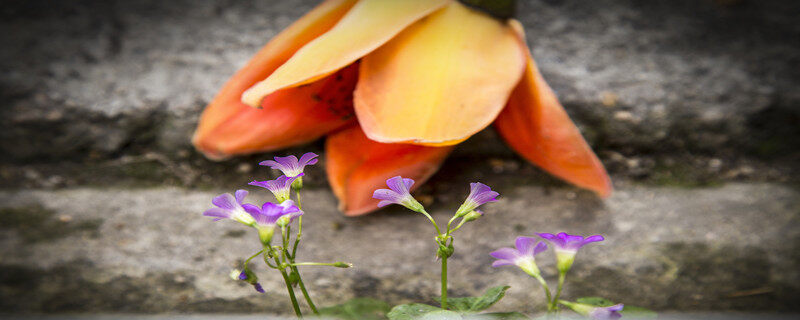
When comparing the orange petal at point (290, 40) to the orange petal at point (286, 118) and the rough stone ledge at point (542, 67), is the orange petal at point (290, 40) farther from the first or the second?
the rough stone ledge at point (542, 67)

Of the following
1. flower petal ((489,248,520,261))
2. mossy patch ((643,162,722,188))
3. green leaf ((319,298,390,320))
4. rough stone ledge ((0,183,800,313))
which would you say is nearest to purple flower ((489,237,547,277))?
flower petal ((489,248,520,261))

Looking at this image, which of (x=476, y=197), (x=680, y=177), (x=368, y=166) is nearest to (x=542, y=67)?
(x=680, y=177)

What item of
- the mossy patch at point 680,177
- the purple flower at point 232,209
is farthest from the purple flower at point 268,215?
the mossy patch at point 680,177

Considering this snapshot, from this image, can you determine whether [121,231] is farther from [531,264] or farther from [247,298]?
[531,264]

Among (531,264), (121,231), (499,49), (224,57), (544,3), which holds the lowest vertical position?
(531,264)

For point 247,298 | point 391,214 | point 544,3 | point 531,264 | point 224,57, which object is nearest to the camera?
point 531,264

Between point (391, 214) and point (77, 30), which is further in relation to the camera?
point (77, 30)

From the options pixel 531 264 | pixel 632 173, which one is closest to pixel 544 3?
pixel 632 173

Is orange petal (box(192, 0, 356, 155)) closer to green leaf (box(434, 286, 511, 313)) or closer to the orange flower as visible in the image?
the orange flower
